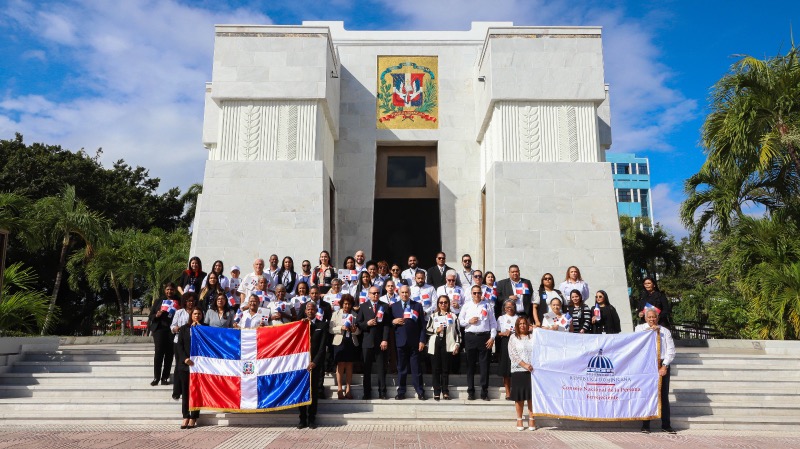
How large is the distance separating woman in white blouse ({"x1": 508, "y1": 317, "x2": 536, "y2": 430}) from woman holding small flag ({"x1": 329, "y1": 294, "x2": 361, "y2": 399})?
2.30 meters

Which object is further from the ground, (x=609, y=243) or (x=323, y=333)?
(x=609, y=243)

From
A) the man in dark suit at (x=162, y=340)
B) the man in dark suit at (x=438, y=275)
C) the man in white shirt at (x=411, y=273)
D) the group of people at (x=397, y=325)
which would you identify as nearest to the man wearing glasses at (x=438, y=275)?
the man in dark suit at (x=438, y=275)

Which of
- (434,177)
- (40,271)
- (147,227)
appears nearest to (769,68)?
(434,177)

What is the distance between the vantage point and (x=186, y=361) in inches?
307

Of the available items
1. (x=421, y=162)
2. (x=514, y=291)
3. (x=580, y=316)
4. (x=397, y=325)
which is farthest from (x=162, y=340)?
(x=421, y=162)

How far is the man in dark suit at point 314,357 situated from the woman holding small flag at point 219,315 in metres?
1.25

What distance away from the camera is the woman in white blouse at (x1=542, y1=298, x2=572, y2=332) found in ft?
28.2

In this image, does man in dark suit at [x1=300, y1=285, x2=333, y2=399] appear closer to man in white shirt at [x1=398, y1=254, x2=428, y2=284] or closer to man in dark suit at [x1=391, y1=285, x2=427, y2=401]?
man in dark suit at [x1=391, y1=285, x2=427, y2=401]

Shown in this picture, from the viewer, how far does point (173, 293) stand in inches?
359

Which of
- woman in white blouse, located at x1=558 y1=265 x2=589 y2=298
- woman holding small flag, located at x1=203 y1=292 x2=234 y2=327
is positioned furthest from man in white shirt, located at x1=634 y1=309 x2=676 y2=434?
woman holding small flag, located at x1=203 y1=292 x2=234 y2=327

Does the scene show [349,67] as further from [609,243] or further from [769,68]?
[769,68]

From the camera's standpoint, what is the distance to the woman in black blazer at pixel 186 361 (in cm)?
771

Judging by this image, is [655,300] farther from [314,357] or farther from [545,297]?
[314,357]

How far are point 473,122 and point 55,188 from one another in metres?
22.0
